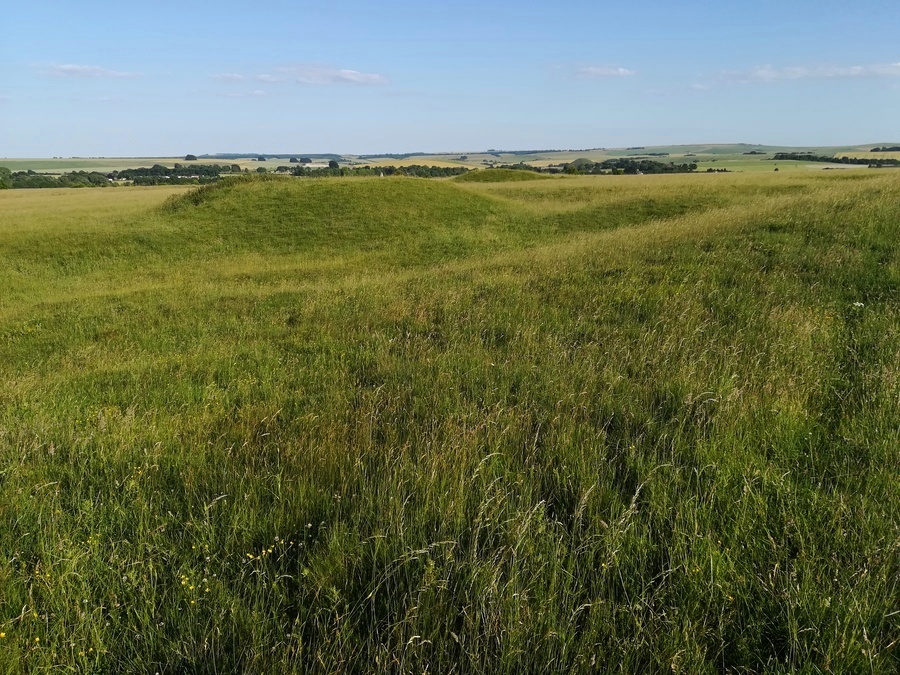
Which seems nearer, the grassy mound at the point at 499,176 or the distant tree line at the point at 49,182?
the grassy mound at the point at 499,176

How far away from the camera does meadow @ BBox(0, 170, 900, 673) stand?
2295mm

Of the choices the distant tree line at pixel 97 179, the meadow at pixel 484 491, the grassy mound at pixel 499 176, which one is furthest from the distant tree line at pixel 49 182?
the meadow at pixel 484 491

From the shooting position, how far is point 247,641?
2.30 meters

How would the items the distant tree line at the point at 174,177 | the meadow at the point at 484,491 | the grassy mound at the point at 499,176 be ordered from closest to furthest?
1. the meadow at the point at 484,491
2. the grassy mound at the point at 499,176
3. the distant tree line at the point at 174,177

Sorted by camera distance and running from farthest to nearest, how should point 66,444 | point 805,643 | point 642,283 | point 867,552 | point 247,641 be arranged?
point 642,283 < point 66,444 < point 867,552 < point 247,641 < point 805,643

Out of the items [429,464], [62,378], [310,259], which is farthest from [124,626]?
[310,259]

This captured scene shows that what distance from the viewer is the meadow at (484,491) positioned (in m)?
2.29

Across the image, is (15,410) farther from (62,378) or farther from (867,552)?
(867,552)

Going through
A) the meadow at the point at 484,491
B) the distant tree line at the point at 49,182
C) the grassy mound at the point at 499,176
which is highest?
the distant tree line at the point at 49,182

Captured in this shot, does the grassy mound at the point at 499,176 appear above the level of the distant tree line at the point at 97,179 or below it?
below

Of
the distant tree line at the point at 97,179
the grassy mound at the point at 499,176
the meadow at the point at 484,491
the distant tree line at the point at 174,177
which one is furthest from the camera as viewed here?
the distant tree line at the point at 97,179

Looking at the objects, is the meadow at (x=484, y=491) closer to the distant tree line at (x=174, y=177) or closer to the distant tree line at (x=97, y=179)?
the distant tree line at (x=174, y=177)

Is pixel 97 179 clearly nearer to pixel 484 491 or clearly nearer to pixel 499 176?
pixel 499 176

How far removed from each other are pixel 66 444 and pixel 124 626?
8.88ft
